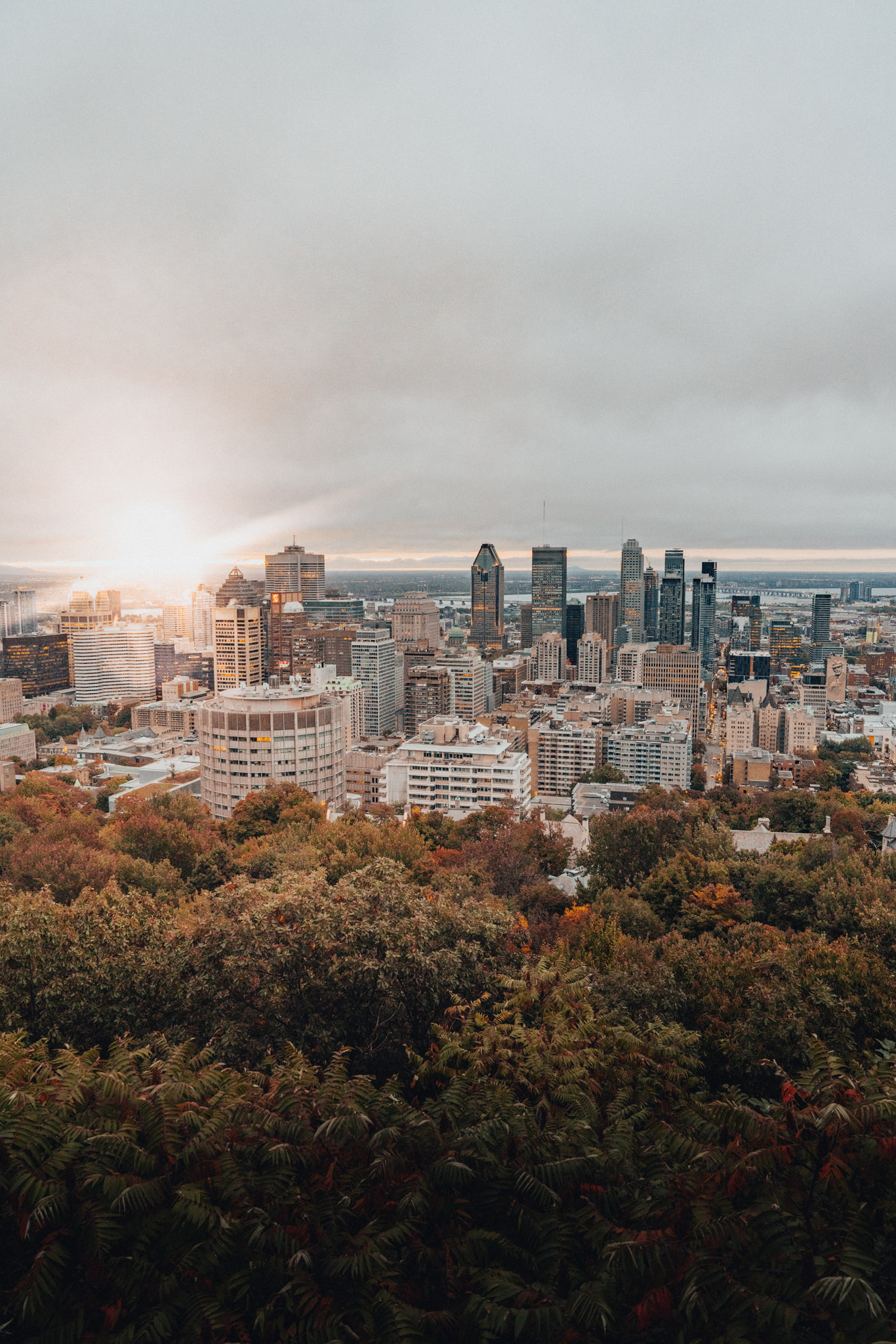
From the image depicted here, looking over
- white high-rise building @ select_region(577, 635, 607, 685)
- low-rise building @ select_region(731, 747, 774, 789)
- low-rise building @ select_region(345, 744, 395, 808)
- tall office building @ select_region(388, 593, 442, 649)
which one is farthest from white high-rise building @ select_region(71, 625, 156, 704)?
low-rise building @ select_region(731, 747, 774, 789)

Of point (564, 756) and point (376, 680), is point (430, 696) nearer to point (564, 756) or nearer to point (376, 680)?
point (376, 680)

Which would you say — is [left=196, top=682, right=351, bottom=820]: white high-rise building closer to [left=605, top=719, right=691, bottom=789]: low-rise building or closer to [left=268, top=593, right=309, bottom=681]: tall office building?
[left=605, top=719, right=691, bottom=789]: low-rise building

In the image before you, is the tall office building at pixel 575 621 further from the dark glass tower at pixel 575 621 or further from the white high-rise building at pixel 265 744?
the white high-rise building at pixel 265 744

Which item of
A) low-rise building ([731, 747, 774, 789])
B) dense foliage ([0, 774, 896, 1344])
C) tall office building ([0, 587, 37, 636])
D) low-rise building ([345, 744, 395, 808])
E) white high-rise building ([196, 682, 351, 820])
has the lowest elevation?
low-rise building ([731, 747, 774, 789])

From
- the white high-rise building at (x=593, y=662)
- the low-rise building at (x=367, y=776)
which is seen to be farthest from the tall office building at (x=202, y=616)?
the low-rise building at (x=367, y=776)

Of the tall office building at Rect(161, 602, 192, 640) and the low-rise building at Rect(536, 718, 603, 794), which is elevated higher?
the tall office building at Rect(161, 602, 192, 640)

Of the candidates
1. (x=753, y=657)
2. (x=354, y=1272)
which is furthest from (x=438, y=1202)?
(x=753, y=657)

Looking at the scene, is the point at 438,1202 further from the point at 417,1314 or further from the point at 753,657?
the point at 753,657
